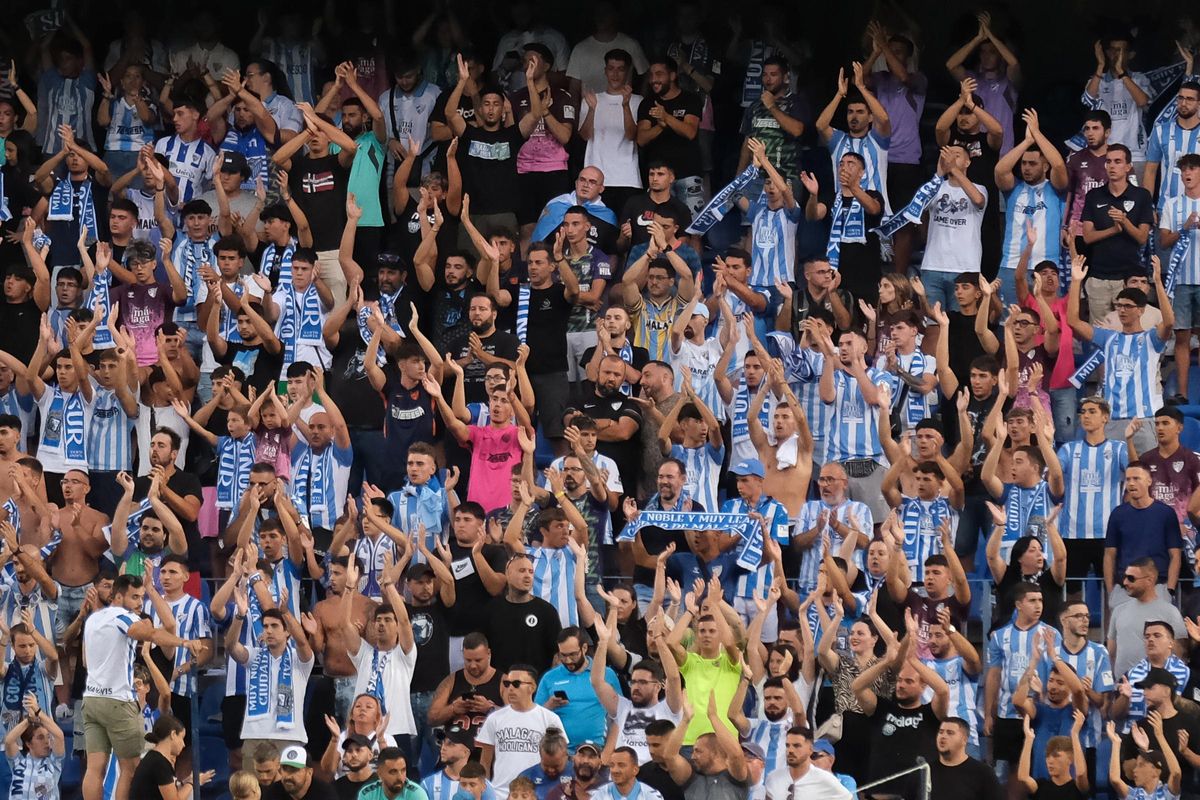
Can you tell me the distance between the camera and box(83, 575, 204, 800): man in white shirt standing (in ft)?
56.1

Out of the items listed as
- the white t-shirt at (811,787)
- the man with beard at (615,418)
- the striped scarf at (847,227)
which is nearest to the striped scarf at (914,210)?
the striped scarf at (847,227)

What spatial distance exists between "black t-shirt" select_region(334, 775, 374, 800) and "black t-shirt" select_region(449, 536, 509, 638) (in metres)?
1.49

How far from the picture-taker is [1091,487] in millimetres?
18375

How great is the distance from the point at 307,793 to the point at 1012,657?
459 centimetres

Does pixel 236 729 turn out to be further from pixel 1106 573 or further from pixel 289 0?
pixel 289 0

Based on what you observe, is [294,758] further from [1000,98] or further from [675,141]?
[1000,98]

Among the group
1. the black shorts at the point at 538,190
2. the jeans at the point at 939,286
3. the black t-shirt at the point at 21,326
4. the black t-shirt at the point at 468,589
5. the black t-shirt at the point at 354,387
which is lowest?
A: the black t-shirt at the point at 468,589

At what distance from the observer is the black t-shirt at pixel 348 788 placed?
16359 mm

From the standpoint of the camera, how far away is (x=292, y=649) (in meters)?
17.4

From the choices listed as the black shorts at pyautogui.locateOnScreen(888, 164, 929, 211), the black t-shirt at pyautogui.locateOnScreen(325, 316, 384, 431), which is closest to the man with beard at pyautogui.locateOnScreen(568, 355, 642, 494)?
the black t-shirt at pyautogui.locateOnScreen(325, 316, 384, 431)

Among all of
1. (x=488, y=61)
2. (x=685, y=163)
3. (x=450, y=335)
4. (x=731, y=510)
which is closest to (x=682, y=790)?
(x=731, y=510)

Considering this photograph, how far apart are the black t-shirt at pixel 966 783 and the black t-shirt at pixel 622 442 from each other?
12.2 feet

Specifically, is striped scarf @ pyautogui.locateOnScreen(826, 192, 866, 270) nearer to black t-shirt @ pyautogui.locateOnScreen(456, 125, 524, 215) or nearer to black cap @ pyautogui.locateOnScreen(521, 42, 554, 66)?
black t-shirt @ pyautogui.locateOnScreen(456, 125, 524, 215)

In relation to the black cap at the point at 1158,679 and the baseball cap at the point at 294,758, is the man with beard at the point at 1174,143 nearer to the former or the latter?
the black cap at the point at 1158,679
